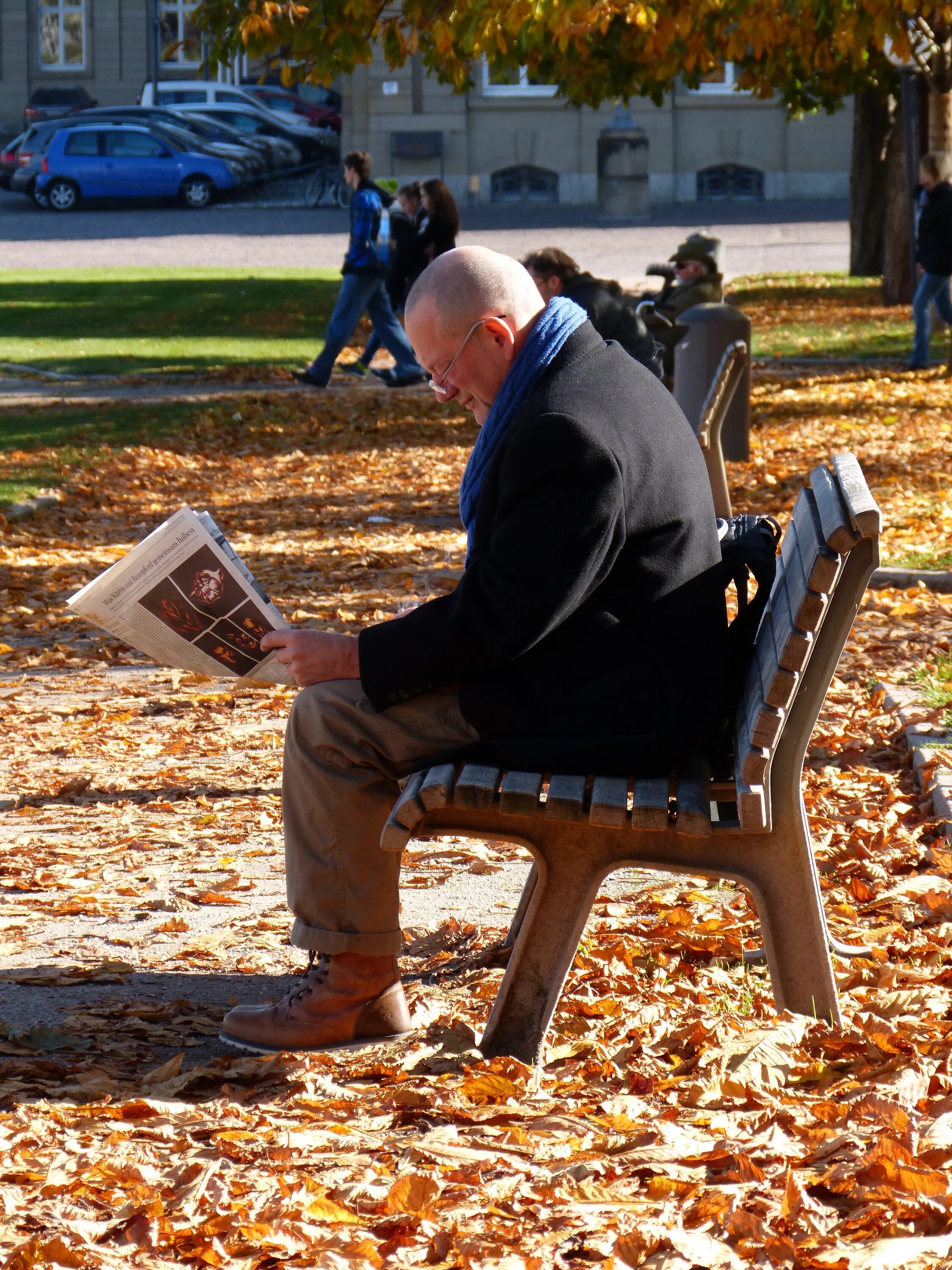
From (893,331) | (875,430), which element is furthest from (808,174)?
(875,430)

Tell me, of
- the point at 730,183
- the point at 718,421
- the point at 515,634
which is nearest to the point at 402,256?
A: the point at 718,421

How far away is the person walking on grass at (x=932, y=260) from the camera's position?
1521 centimetres

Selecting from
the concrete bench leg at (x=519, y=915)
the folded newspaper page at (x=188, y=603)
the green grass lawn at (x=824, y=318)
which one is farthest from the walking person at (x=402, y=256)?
the folded newspaper page at (x=188, y=603)

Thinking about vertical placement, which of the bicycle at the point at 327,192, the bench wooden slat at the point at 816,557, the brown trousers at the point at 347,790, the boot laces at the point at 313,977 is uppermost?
the bicycle at the point at 327,192

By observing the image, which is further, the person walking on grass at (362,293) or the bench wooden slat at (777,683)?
the person walking on grass at (362,293)

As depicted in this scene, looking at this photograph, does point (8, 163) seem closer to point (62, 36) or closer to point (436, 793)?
point (62, 36)

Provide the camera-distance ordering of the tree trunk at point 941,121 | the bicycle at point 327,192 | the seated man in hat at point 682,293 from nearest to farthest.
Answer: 1. the seated man in hat at point 682,293
2. the tree trunk at point 941,121
3. the bicycle at point 327,192

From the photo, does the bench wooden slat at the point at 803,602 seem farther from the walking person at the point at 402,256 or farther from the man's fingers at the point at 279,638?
the walking person at the point at 402,256

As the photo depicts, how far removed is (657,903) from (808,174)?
39562mm

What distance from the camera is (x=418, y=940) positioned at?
13.4 ft

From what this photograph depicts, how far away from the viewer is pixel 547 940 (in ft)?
10.5

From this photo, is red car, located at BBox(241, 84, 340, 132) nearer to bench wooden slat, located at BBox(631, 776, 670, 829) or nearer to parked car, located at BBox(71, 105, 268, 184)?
parked car, located at BBox(71, 105, 268, 184)

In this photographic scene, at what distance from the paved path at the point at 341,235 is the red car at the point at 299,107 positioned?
6.56 meters

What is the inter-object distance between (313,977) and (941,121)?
1530 centimetres
